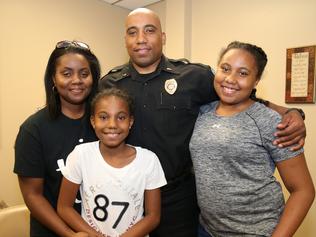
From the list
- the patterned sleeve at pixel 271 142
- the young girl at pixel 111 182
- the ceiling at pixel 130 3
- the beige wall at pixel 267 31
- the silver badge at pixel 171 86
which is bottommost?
the young girl at pixel 111 182

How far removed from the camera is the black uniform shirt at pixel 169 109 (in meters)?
1.51

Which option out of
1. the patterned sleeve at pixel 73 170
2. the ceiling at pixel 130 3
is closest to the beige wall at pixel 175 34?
the ceiling at pixel 130 3

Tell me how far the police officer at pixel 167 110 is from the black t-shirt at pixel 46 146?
0.29m

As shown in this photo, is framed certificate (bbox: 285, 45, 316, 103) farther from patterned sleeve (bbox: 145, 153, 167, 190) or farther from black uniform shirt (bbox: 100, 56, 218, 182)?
patterned sleeve (bbox: 145, 153, 167, 190)

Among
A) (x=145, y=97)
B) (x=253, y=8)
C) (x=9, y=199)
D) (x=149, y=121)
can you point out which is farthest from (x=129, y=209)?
(x=253, y=8)

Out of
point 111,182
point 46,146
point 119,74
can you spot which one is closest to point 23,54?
point 119,74

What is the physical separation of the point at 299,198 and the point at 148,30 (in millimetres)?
1047

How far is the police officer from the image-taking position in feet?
4.96

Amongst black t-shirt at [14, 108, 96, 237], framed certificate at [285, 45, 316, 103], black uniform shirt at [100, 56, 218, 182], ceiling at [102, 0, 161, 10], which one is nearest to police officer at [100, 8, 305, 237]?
black uniform shirt at [100, 56, 218, 182]

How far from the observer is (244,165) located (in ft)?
3.97

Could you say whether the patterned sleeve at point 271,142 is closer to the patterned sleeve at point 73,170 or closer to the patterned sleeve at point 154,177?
the patterned sleeve at point 154,177

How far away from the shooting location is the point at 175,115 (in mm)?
1525

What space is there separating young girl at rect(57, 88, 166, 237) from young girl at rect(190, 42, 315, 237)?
0.23 meters

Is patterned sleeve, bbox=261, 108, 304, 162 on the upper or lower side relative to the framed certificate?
lower
